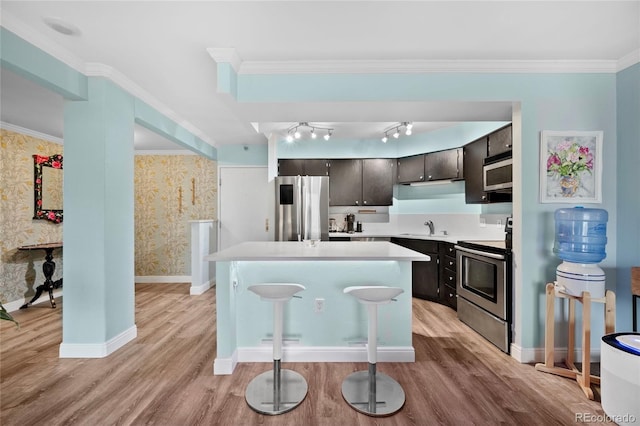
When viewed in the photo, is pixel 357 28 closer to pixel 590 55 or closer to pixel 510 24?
pixel 510 24

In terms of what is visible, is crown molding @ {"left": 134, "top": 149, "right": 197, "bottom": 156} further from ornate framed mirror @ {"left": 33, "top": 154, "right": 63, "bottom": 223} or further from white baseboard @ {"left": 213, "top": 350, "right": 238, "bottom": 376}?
white baseboard @ {"left": 213, "top": 350, "right": 238, "bottom": 376}

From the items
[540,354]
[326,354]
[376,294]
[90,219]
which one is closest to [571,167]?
[540,354]

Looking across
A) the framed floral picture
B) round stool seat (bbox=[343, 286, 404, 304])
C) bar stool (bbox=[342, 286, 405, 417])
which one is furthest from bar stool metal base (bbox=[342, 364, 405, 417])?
the framed floral picture

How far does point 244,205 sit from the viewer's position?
5.31 metres

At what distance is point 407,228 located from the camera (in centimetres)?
511

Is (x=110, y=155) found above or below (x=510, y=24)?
below

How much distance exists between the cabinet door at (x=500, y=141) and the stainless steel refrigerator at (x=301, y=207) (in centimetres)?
233

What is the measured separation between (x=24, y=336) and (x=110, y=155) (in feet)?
6.79

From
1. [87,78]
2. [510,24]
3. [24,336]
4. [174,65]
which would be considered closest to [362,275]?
[510,24]

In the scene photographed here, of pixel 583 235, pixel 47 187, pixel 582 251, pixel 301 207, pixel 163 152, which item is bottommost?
pixel 582 251

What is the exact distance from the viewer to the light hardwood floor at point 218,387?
186 cm

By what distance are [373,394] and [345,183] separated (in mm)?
3502

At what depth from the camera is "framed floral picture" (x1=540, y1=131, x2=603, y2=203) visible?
8.34 feet

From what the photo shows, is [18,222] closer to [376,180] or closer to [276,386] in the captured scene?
[276,386]
